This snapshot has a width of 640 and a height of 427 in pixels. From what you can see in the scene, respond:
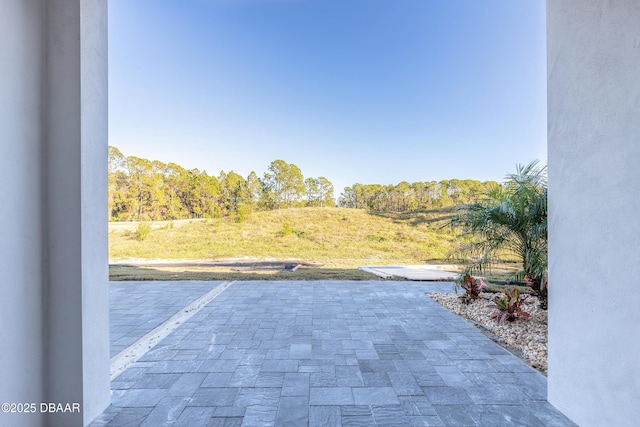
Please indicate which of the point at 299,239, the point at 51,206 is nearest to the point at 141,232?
the point at 299,239

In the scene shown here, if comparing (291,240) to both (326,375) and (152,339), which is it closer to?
(152,339)

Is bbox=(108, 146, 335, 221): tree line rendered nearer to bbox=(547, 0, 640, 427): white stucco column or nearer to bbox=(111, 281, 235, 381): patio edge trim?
bbox=(111, 281, 235, 381): patio edge trim

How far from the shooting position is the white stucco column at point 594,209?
4.68 ft

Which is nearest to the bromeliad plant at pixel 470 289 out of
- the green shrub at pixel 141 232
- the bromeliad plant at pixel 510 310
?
the bromeliad plant at pixel 510 310

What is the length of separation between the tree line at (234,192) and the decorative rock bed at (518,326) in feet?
32.2

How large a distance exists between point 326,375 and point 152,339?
85.8 inches

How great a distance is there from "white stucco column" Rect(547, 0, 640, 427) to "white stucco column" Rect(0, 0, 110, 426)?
3.14 m

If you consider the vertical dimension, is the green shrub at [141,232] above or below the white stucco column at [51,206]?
below

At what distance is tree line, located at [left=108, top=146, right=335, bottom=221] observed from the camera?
1362 centimetres

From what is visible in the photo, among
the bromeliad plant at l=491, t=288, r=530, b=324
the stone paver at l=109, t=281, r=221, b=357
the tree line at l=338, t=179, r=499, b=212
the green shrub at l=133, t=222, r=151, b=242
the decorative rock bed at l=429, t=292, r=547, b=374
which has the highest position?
the tree line at l=338, t=179, r=499, b=212

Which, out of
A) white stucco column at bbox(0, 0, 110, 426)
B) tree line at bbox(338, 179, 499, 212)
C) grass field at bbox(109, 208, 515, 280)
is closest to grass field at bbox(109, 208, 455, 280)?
grass field at bbox(109, 208, 515, 280)

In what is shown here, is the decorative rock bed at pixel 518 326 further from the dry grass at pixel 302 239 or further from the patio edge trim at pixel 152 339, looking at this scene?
the dry grass at pixel 302 239

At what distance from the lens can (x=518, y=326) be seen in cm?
339

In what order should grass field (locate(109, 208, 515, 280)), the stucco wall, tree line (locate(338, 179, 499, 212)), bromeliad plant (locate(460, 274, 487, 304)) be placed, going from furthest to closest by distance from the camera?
tree line (locate(338, 179, 499, 212)) < grass field (locate(109, 208, 515, 280)) < bromeliad plant (locate(460, 274, 487, 304)) < the stucco wall
